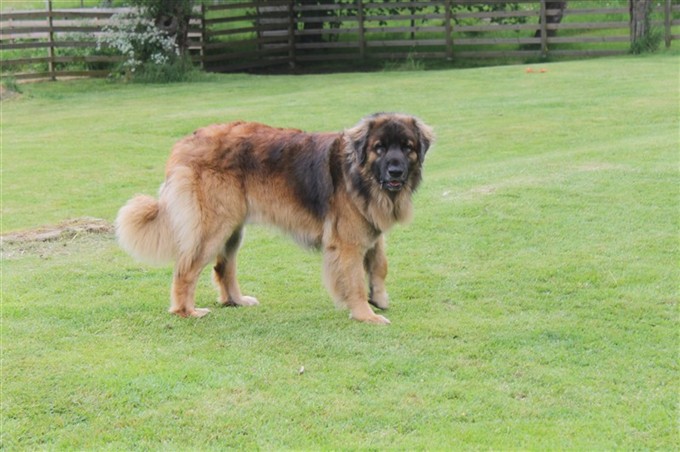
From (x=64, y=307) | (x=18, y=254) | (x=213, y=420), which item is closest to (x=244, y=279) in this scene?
(x=64, y=307)

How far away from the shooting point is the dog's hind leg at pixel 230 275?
7613 mm

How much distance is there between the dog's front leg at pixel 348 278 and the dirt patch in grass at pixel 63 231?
3.90 metres

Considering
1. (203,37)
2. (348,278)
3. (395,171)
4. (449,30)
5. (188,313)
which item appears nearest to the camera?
(395,171)

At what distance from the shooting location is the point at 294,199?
727 cm

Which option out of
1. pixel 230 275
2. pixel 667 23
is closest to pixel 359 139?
pixel 230 275

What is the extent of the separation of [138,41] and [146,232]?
18.5m

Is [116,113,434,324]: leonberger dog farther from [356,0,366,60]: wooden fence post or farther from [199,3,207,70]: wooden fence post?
[356,0,366,60]: wooden fence post

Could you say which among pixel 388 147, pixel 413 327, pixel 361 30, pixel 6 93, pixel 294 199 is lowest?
pixel 413 327

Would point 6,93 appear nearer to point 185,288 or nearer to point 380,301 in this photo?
point 185,288


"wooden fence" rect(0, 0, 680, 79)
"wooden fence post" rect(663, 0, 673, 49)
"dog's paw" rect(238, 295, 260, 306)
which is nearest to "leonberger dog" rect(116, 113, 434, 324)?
"dog's paw" rect(238, 295, 260, 306)

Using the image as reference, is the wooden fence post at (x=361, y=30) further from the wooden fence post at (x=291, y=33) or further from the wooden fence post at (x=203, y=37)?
the wooden fence post at (x=203, y=37)

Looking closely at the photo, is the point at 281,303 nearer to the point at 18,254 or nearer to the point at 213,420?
the point at 213,420

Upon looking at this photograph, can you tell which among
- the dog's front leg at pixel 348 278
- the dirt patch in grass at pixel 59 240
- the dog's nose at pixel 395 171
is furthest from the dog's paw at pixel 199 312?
the dirt patch in grass at pixel 59 240

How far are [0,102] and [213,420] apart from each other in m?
18.3
